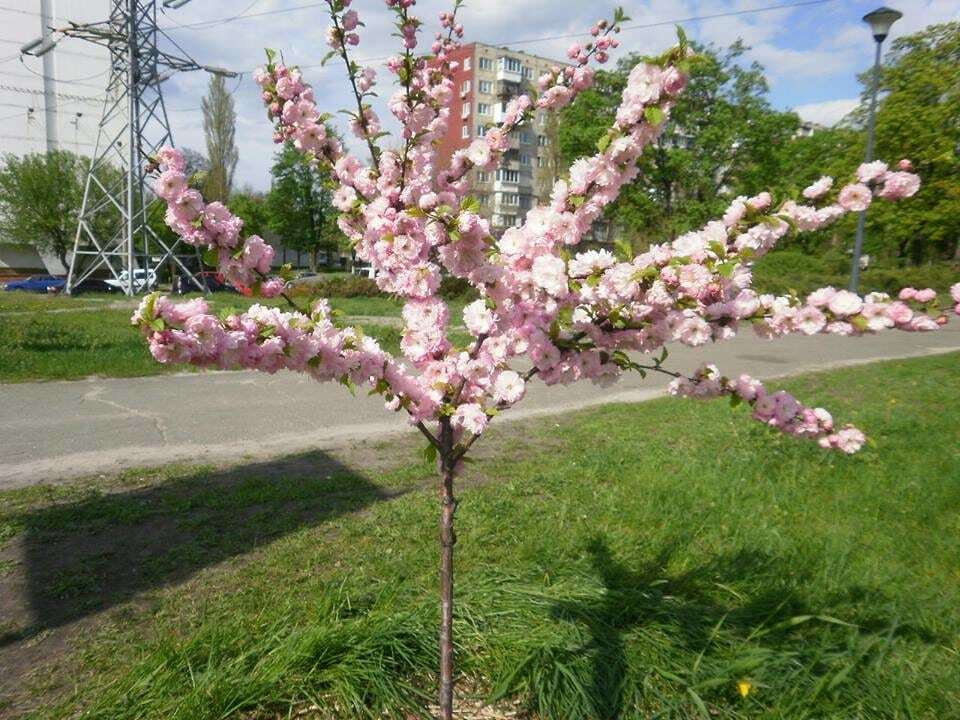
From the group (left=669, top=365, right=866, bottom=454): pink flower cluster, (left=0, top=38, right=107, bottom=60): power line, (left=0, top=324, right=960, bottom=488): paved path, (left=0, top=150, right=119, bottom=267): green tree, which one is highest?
(left=0, top=38, right=107, bottom=60): power line

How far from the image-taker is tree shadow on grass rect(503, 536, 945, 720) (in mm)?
2494

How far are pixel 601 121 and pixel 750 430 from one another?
2627 centimetres

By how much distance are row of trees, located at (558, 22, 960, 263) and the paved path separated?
20815 mm

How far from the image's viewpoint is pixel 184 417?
715 cm

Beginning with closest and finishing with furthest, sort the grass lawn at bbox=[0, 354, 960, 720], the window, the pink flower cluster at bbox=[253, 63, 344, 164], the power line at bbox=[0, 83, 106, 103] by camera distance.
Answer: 1. the grass lawn at bbox=[0, 354, 960, 720]
2. the pink flower cluster at bbox=[253, 63, 344, 164]
3. the power line at bbox=[0, 83, 106, 103]
4. the window

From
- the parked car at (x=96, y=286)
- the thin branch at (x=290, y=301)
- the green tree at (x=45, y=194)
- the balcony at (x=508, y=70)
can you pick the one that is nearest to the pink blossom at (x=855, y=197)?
the thin branch at (x=290, y=301)

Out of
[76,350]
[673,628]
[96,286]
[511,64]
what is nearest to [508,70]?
[511,64]

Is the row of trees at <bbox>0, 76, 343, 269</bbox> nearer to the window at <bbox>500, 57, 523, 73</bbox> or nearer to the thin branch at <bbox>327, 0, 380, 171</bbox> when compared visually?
the thin branch at <bbox>327, 0, 380, 171</bbox>

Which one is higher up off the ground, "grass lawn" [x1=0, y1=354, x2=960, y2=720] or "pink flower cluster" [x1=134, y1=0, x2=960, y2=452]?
"pink flower cluster" [x1=134, y1=0, x2=960, y2=452]

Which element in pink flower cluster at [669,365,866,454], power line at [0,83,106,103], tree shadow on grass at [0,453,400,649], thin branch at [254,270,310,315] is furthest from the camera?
power line at [0,83,106,103]

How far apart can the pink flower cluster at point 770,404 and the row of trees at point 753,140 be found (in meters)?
25.6

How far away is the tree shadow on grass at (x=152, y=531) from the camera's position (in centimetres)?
332

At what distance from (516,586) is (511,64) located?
66276 millimetres

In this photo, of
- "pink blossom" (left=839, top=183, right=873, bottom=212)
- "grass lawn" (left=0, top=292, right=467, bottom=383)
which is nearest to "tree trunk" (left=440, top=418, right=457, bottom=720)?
"pink blossom" (left=839, top=183, right=873, bottom=212)
